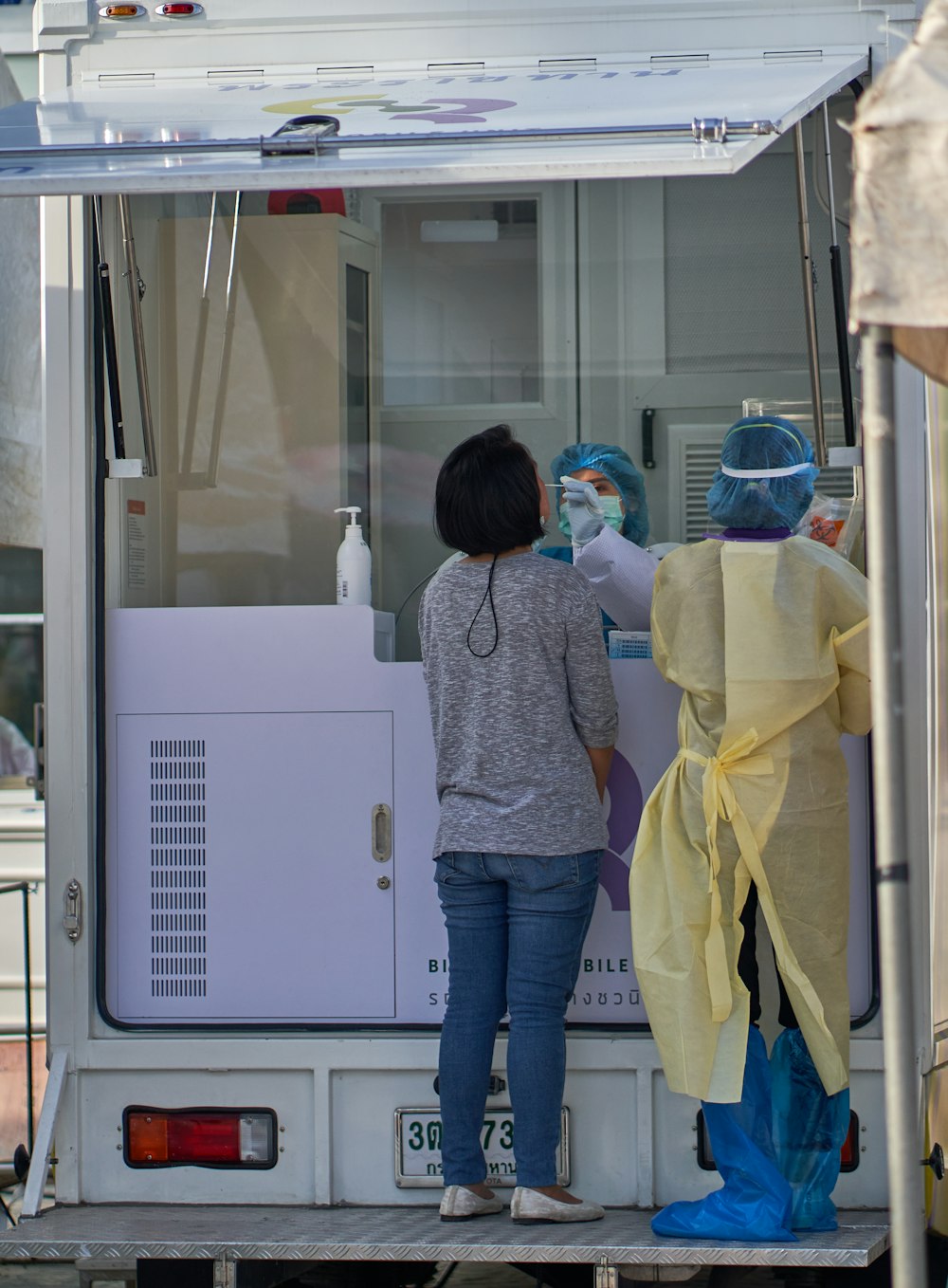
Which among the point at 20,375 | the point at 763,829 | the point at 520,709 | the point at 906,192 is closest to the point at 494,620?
the point at 520,709

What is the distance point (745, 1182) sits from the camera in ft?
10.1

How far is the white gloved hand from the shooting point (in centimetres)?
361

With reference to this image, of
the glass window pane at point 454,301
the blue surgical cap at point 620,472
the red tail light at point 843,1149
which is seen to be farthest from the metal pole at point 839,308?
the red tail light at point 843,1149

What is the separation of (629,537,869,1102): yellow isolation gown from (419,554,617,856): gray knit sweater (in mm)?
210

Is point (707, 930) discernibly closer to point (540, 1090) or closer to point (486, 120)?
point (540, 1090)

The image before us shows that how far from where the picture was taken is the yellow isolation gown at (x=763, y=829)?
307 cm

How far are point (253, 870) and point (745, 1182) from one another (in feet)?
3.81

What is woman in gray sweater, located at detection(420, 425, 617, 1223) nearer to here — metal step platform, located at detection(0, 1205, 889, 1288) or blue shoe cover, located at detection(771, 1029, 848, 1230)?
metal step platform, located at detection(0, 1205, 889, 1288)

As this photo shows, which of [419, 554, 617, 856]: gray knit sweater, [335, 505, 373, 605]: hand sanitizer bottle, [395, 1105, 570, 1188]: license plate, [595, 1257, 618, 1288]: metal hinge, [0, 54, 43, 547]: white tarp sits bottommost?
[595, 1257, 618, 1288]: metal hinge

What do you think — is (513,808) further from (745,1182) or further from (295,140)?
(295,140)

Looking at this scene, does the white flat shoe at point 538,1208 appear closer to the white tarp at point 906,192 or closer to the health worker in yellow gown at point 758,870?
the health worker in yellow gown at point 758,870

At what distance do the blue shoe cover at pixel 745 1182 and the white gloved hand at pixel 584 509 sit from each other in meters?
1.12

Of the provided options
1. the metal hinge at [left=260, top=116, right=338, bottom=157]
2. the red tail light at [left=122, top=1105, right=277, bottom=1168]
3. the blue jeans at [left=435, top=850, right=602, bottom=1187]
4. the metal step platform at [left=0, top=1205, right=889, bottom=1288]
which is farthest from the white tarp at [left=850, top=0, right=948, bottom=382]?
the red tail light at [left=122, top=1105, right=277, bottom=1168]

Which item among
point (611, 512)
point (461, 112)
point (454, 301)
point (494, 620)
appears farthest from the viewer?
point (454, 301)
